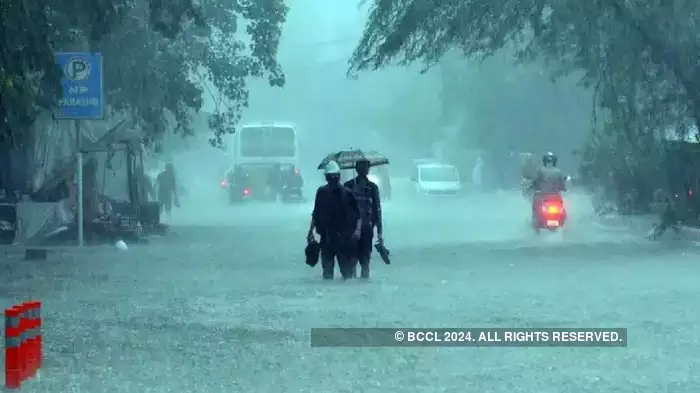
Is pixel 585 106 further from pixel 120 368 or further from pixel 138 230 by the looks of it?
pixel 120 368

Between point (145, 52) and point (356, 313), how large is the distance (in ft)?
60.0

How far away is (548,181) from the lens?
28.9 metres

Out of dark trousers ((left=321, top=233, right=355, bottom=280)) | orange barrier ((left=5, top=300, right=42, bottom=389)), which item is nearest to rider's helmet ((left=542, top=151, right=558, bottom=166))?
dark trousers ((left=321, top=233, right=355, bottom=280))

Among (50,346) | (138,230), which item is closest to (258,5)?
(138,230)

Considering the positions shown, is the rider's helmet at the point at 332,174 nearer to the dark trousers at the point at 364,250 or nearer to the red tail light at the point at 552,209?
the dark trousers at the point at 364,250

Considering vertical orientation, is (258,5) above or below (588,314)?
above

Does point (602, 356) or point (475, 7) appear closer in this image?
point (602, 356)

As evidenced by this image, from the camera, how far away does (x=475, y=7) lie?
24922 millimetres

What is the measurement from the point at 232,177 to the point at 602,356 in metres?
52.9

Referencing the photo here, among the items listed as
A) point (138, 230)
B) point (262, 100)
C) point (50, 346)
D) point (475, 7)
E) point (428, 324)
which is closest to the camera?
point (50, 346)

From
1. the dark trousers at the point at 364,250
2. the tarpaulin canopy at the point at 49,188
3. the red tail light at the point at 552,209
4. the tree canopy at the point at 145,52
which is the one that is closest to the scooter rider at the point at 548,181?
the red tail light at the point at 552,209

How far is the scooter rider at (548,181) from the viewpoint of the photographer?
28.9 metres

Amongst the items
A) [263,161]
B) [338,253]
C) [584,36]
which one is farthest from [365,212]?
[263,161]

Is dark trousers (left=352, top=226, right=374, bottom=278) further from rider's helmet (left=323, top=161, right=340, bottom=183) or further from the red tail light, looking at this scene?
the red tail light
